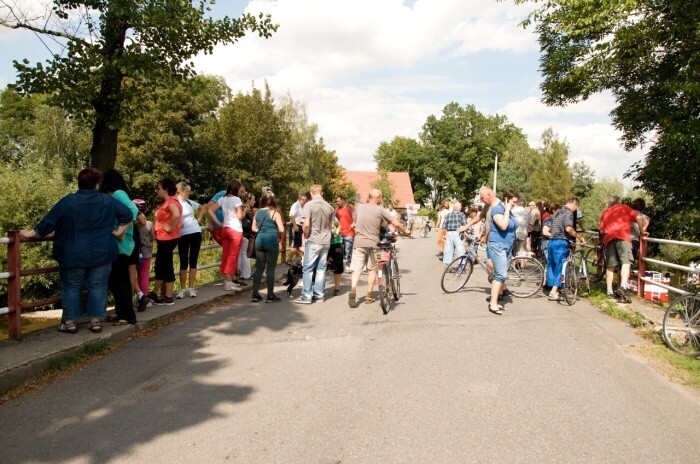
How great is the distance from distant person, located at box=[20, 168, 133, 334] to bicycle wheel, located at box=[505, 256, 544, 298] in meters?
6.90

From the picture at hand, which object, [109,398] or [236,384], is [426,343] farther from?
[109,398]

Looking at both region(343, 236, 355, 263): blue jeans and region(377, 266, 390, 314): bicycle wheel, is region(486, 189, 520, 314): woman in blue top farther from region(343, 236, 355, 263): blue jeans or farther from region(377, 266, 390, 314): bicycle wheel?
region(343, 236, 355, 263): blue jeans

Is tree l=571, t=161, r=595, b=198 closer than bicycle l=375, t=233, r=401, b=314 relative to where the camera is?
No

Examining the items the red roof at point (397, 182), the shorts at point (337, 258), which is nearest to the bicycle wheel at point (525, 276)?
the shorts at point (337, 258)

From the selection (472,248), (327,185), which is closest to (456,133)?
(327,185)

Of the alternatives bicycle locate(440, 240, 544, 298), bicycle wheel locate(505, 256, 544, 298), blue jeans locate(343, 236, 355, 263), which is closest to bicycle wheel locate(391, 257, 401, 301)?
bicycle locate(440, 240, 544, 298)

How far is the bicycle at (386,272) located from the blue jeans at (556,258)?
9.17 feet

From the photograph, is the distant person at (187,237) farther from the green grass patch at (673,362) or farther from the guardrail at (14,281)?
the green grass patch at (673,362)

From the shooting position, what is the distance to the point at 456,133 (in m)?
85.5

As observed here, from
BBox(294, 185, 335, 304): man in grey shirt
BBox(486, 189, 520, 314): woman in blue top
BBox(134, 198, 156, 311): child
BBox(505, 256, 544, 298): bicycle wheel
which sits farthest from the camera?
BBox(505, 256, 544, 298): bicycle wheel

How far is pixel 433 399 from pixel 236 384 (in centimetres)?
177

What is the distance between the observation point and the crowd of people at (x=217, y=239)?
20.5 feet

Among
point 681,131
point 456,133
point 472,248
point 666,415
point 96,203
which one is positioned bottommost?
point 666,415

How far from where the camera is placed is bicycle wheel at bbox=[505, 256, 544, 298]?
34.5 feet
